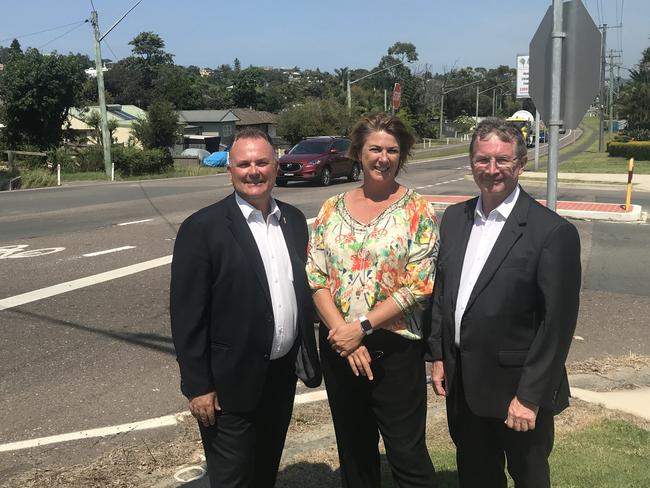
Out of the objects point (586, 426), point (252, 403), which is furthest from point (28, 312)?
point (586, 426)

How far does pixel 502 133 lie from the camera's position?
2570 mm

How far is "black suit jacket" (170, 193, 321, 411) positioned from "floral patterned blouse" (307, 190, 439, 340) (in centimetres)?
30

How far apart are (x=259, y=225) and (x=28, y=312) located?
506cm

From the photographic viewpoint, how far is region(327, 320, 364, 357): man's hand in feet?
8.63

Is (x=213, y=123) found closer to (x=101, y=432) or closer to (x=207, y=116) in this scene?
(x=207, y=116)

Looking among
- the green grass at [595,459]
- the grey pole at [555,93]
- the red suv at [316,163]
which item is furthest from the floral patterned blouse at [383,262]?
the red suv at [316,163]

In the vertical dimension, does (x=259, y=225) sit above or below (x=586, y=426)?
above

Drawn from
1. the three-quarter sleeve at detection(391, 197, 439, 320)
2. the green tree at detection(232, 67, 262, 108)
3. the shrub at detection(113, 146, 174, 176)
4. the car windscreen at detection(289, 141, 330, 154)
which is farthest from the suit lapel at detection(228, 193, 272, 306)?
Answer: the green tree at detection(232, 67, 262, 108)

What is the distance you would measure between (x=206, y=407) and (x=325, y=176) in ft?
66.6

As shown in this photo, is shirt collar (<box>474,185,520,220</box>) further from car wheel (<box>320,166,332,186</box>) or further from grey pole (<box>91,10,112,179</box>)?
grey pole (<box>91,10,112,179</box>)

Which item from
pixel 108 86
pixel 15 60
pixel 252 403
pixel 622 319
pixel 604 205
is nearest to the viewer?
pixel 252 403

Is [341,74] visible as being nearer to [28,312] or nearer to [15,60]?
[15,60]

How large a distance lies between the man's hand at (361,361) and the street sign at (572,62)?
97.1 inches

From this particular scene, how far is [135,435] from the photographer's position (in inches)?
162
